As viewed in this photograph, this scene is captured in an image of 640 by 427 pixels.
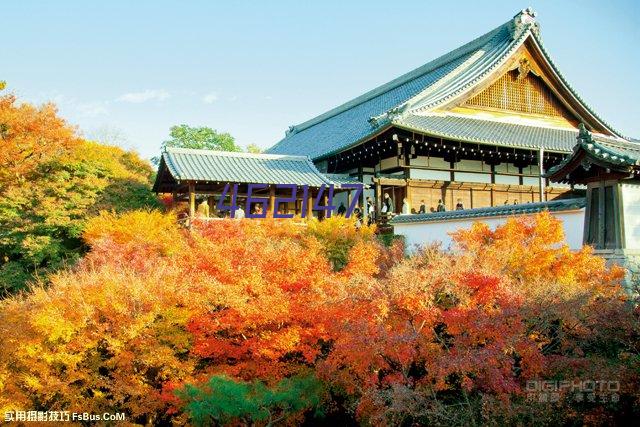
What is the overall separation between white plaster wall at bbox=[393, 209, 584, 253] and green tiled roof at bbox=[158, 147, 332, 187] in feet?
11.1

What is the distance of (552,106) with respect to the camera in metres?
22.7

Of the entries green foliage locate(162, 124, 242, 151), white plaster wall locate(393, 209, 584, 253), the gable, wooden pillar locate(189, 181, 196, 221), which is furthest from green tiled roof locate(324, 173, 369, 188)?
green foliage locate(162, 124, 242, 151)

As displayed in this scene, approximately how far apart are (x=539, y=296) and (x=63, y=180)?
640 inches

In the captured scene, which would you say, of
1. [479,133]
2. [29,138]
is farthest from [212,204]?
[479,133]

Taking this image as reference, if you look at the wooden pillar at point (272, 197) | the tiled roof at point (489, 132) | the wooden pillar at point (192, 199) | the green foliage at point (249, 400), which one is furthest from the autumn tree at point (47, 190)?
the green foliage at point (249, 400)

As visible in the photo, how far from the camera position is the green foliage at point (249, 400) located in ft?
27.1

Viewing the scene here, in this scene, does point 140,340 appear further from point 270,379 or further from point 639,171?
point 639,171

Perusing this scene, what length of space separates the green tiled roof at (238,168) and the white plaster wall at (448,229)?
11.1 feet

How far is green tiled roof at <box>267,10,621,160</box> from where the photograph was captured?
19.6 metres

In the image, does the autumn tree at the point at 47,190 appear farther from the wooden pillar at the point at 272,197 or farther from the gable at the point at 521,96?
the gable at the point at 521,96

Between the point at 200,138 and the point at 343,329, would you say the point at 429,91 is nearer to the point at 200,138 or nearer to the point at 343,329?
the point at 343,329

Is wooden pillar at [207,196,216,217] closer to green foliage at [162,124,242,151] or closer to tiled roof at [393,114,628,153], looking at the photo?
tiled roof at [393,114,628,153]

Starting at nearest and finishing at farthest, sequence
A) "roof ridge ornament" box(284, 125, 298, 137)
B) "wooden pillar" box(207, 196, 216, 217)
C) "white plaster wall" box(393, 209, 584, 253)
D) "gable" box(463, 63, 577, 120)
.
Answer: "white plaster wall" box(393, 209, 584, 253), "wooden pillar" box(207, 196, 216, 217), "gable" box(463, 63, 577, 120), "roof ridge ornament" box(284, 125, 298, 137)

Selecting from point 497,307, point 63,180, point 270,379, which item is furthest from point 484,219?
point 63,180
